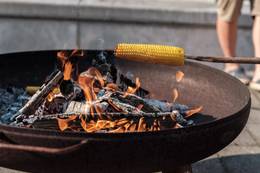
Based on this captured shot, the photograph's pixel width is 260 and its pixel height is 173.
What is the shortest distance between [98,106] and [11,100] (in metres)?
0.58

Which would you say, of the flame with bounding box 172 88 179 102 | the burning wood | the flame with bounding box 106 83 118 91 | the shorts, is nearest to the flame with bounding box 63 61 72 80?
the burning wood

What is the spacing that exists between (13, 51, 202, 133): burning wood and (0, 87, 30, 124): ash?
0.15m

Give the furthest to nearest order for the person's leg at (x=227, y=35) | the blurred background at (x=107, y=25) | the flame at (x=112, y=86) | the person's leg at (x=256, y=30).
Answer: the blurred background at (x=107, y=25), the person's leg at (x=227, y=35), the person's leg at (x=256, y=30), the flame at (x=112, y=86)

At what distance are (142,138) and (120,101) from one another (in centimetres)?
64

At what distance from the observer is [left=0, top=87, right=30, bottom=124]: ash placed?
240 cm

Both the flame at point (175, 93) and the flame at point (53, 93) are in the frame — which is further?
the flame at point (175, 93)

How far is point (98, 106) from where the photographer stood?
88.7 inches

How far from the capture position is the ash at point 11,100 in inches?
94.4

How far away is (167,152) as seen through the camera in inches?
70.2

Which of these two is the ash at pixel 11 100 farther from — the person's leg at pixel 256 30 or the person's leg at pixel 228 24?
the person's leg at pixel 256 30

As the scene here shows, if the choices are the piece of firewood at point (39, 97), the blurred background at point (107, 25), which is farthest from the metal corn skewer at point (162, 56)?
the blurred background at point (107, 25)

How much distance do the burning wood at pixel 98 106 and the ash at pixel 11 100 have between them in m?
0.15

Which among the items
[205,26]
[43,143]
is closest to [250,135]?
[205,26]

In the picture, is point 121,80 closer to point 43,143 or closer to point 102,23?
point 43,143
